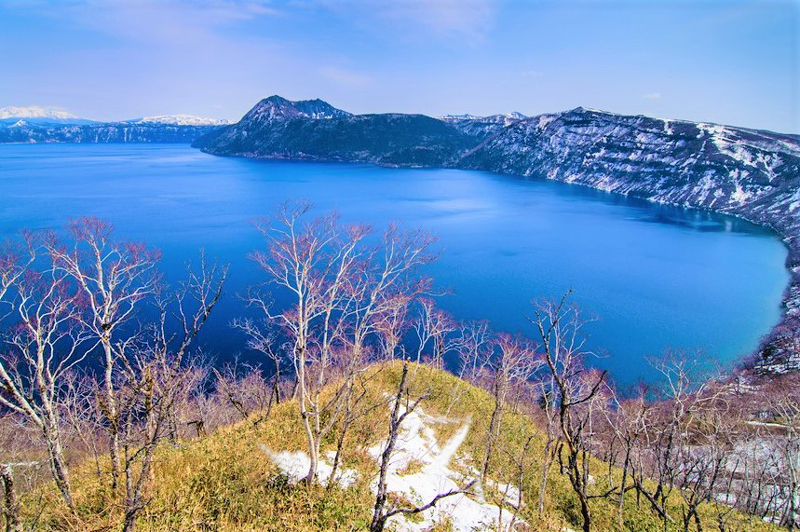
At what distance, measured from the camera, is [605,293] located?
61281 millimetres

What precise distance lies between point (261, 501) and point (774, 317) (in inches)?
2741

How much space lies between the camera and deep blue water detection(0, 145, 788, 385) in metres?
51.2

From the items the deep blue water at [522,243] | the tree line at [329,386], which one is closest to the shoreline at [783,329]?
the deep blue water at [522,243]

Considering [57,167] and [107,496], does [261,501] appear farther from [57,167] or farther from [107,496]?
[57,167]

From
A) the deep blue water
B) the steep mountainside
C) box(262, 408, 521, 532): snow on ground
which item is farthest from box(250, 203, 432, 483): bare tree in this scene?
the steep mountainside

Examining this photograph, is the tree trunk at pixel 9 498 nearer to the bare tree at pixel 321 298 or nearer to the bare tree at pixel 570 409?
the bare tree at pixel 321 298

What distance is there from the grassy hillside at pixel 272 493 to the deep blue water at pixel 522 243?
90.3 ft

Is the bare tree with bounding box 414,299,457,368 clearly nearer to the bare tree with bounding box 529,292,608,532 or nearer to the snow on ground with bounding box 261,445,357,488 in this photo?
the bare tree with bounding box 529,292,608,532

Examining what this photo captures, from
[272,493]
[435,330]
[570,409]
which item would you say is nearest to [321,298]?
[272,493]

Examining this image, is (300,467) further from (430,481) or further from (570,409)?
(570,409)

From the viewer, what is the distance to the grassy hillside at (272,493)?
1078 centimetres

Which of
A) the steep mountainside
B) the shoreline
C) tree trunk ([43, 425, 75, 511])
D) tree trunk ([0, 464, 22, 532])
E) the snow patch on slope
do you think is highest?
the steep mountainside

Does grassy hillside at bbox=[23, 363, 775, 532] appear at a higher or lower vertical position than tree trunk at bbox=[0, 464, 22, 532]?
lower

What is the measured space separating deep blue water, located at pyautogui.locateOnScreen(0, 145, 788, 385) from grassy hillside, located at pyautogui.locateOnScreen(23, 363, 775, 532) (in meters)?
27.5
